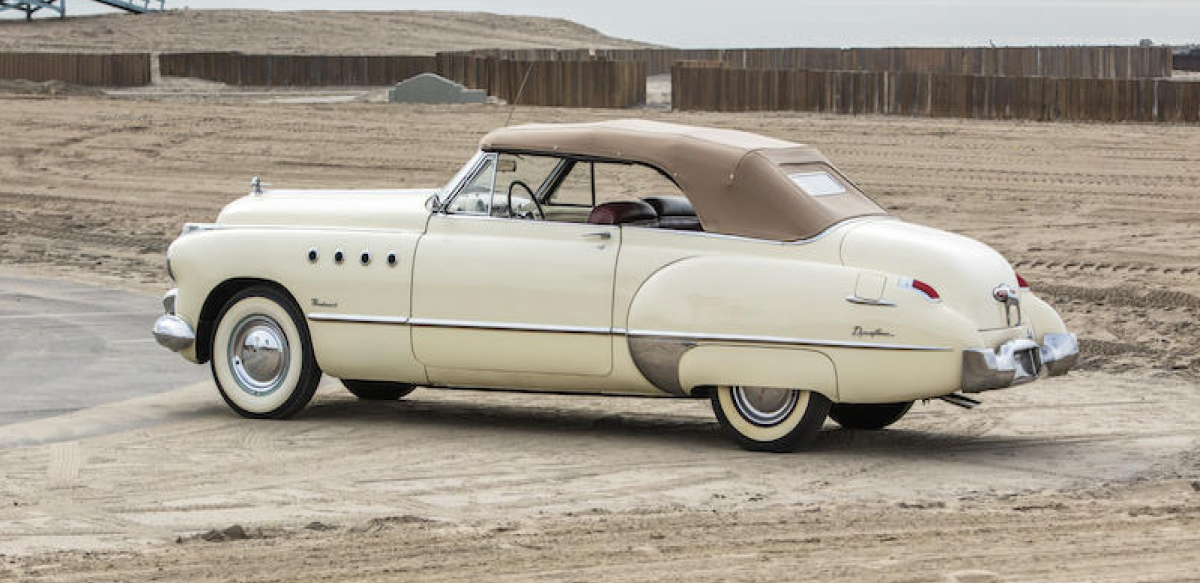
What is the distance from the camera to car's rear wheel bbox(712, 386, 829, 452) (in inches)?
408

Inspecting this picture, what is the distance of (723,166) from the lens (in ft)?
35.1

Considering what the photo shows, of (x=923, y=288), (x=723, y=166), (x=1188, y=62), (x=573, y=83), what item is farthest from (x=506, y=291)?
(x=1188, y=62)

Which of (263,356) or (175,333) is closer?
(263,356)

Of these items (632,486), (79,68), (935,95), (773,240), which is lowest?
(632,486)

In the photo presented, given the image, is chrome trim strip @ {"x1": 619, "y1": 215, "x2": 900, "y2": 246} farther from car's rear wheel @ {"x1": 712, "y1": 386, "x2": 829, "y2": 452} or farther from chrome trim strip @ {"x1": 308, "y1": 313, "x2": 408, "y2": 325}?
chrome trim strip @ {"x1": 308, "y1": 313, "x2": 408, "y2": 325}

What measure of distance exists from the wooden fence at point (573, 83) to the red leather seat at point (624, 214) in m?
28.0

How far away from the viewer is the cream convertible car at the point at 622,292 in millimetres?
10156

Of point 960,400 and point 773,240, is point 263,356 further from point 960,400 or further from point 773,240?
point 960,400

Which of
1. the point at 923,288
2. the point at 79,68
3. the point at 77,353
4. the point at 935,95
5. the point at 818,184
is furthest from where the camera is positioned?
the point at 79,68

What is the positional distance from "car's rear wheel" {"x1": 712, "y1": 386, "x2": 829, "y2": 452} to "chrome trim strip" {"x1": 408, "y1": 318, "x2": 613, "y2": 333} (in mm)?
737

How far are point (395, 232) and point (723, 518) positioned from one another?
318cm

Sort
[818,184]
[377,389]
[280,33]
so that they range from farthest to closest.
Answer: [280,33] < [377,389] < [818,184]

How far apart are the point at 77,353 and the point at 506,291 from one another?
16.4 ft

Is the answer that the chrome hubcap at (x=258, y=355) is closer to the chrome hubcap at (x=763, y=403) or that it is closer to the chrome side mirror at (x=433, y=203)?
the chrome side mirror at (x=433, y=203)
